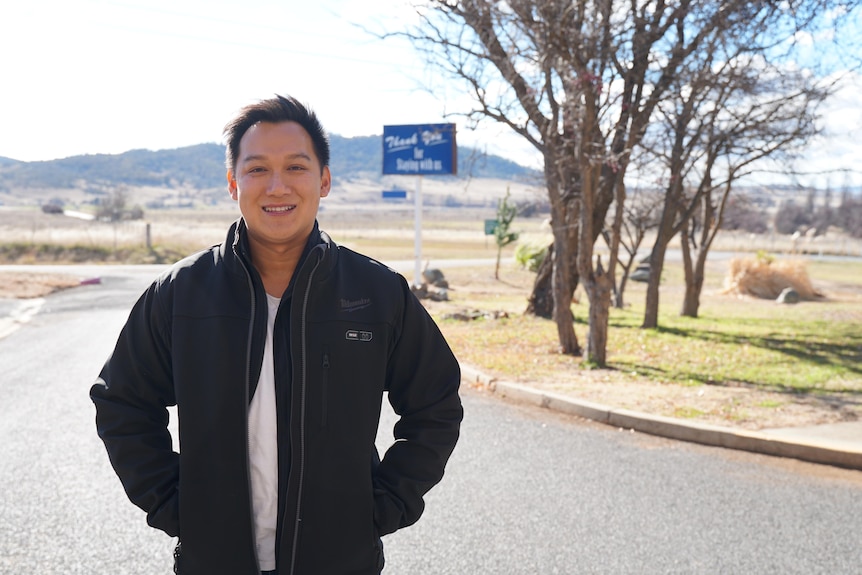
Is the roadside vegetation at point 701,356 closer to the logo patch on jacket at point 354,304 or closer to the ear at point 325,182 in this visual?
the ear at point 325,182

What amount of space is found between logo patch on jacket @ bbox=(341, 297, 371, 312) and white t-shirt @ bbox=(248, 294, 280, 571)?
0.20 meters

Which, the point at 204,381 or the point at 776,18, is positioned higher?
the point at 776,18

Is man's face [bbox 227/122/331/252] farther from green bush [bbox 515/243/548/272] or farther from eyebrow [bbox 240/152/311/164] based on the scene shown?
green bush [bbox 515/243/548/272]

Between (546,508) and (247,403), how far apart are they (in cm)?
360

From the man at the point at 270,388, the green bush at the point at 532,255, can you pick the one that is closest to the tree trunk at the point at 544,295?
the green bush at the point at 532,255

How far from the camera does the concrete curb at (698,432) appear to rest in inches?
263

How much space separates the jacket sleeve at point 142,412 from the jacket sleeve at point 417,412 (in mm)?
592

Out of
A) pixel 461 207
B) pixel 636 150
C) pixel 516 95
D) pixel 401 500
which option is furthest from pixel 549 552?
pixel 461 207

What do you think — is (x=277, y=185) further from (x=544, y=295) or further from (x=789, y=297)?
(x=789, y=297)

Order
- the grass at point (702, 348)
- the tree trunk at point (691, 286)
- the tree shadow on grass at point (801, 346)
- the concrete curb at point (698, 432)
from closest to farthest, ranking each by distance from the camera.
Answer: the concrete curb at point (698, 432) → the grass at point (702, 348) → the tree shadow on grass at point (801, 346) → the tree trunk at point (691, 286)

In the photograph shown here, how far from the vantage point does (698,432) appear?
7.32 meters

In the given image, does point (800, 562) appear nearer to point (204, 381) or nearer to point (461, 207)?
point (204, 381)

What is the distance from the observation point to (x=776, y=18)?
11.6 metres

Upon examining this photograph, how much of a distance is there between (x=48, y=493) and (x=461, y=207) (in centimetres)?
16878
